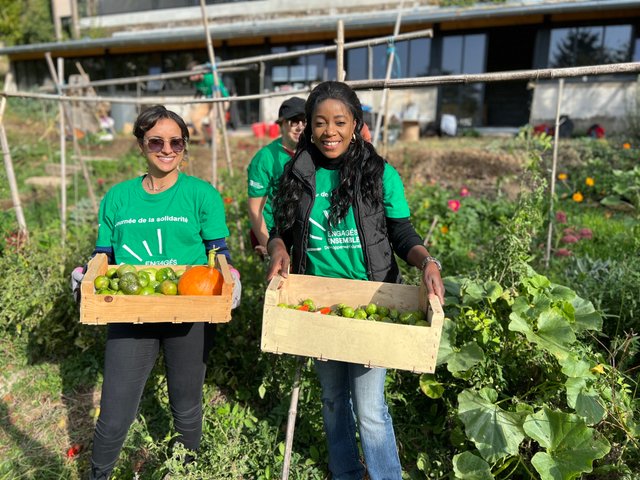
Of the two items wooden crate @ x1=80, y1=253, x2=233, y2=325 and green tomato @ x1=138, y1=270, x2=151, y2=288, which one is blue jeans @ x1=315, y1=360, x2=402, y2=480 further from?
green tomato @ x1=138, y1=270, x2=151, y2=288

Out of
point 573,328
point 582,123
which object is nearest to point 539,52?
point 582,123

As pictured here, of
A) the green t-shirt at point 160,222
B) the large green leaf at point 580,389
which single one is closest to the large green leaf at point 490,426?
the large green leaf at point 580,389

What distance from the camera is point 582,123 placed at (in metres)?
11.2

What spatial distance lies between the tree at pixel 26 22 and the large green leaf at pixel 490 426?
21.4 meters

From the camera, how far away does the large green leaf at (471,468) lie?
2191 mm

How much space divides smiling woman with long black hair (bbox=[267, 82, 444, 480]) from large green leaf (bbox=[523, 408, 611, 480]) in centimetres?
61

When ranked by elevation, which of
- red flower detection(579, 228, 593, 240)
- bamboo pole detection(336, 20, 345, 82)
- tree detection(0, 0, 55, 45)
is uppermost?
tree detection(0, 0, 55, 45)

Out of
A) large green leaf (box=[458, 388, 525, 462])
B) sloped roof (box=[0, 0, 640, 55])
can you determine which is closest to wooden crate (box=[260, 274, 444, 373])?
large green leaf (box=[458, 388, 525, 462])

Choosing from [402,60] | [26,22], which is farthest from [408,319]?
[26,22]

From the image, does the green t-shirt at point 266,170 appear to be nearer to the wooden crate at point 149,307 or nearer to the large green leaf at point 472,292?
the wooden crate at point 149,307

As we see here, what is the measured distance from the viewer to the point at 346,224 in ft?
6.97

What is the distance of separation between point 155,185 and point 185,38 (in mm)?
13012

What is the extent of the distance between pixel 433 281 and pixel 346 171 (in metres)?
0.58

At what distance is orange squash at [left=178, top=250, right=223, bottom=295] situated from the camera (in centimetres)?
205
